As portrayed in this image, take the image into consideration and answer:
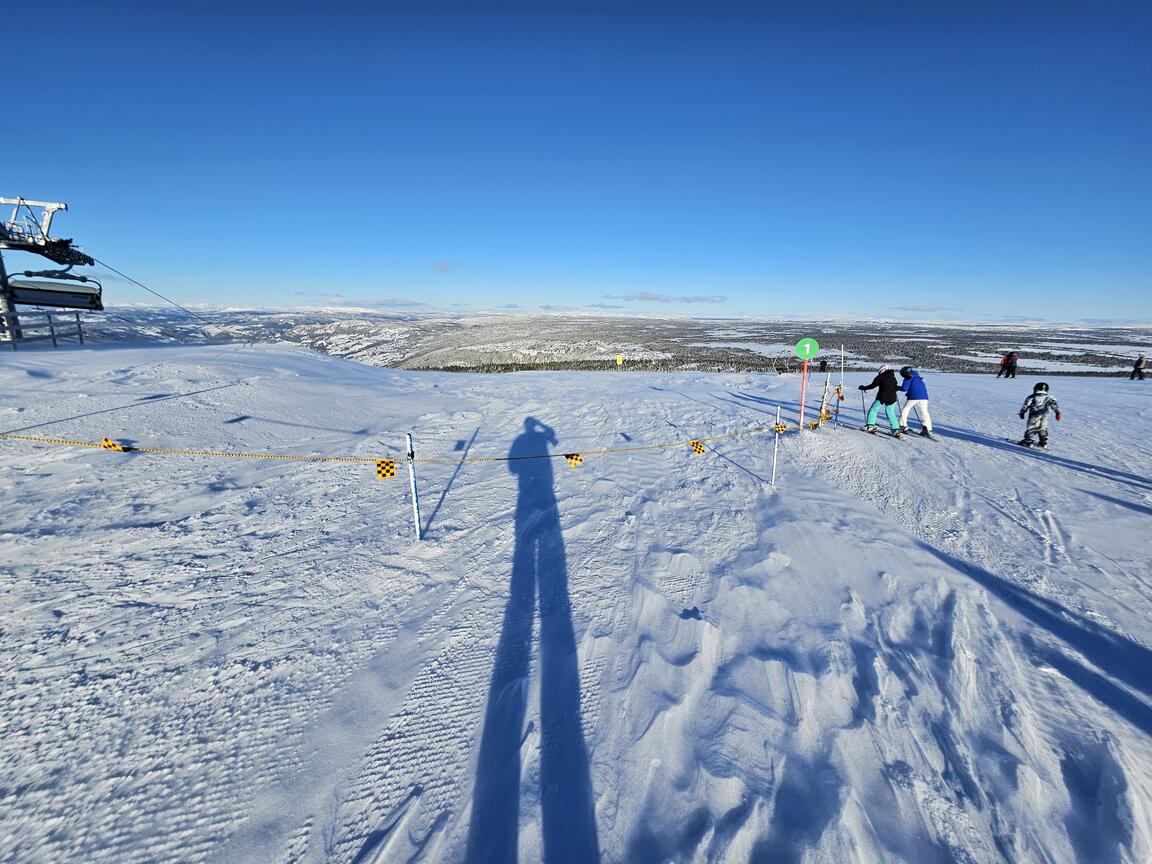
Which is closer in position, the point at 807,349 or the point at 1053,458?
the point at 1053,458

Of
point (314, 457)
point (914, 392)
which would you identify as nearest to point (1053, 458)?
point (914, 392)

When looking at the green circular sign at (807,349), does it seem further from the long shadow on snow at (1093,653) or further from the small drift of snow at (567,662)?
the long shadow on snow at (1093,653)

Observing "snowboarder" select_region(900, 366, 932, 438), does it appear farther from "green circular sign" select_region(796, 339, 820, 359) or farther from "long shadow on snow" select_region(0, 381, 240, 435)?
"long shadow on snow" select_region(0, 381, 240, 435)

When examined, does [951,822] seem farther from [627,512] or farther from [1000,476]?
[1000,476]

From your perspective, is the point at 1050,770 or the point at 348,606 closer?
the point at 1050,770

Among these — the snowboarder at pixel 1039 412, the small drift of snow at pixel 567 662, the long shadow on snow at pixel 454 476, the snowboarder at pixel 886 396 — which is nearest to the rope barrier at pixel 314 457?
the long shadow on snow at pixel 454 476

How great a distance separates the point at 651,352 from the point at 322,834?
159ft

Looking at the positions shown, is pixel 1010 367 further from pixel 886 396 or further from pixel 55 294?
pixel 55 294

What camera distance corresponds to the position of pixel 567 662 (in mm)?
4379

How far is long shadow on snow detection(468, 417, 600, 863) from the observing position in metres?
2.96

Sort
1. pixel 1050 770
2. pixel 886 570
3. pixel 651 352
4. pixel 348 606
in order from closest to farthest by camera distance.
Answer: pixel 1050 770, pixel 348 606, pixel 886 570, pixel 651 352

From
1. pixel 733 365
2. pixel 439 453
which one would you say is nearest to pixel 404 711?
pixel 439 453

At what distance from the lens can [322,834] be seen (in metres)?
2.95

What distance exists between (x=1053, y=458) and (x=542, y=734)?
484 inches
